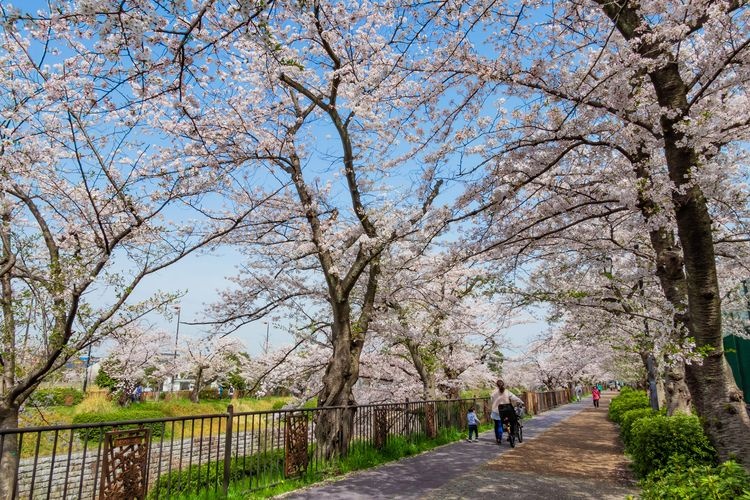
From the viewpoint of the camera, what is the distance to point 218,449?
18.0ft

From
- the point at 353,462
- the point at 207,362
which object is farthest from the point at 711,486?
the point at 207,362

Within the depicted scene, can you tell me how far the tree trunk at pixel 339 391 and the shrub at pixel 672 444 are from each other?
16.2 ft

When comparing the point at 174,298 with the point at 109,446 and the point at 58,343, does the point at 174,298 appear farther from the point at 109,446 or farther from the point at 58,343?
the point at 109,446

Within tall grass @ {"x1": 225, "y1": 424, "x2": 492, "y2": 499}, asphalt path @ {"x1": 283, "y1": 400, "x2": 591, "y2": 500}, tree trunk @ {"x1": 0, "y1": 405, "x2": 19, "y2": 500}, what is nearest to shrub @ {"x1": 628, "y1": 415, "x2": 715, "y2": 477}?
asphalt path @ {"x1": 283, "y1": 400, "x2": 591, "y2": 500}

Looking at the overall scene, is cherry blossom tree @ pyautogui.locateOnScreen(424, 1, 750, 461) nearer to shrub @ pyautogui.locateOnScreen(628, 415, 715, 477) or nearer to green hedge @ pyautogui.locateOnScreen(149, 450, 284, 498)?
shrub @ pyautogui.locateOnScreen(628, 415, 715, 477)

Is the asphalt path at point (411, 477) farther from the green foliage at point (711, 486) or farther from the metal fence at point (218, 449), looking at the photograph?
the green foliage at point (711, 486)

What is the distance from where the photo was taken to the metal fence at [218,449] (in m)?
4.78

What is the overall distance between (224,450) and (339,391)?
308cm

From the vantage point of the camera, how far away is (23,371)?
8.32m

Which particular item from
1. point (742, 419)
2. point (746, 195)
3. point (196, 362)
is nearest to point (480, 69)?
point (742, 419)

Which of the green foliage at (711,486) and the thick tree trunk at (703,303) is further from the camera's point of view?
the thick tree trunk at (703,303)

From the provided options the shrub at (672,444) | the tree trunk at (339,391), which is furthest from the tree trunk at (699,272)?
the tree trunk at (339,391)

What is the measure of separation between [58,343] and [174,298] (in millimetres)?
1833

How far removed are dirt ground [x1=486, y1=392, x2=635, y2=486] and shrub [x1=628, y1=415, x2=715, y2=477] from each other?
741 mm
